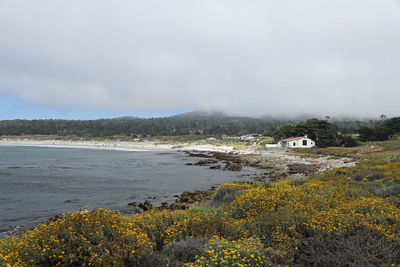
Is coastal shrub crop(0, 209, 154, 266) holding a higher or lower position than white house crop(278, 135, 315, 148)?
higher

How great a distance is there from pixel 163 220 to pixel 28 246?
3.01 metres

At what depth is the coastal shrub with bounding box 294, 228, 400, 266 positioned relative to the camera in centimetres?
449

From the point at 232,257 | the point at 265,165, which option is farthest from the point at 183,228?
the point at 265,165

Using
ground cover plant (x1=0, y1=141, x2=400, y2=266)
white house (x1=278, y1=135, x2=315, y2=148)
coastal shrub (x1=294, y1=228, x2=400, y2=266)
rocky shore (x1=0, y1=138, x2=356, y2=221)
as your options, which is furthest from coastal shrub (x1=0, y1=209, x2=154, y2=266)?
white house (x1=278, y1=135, x2=315, y2=148)

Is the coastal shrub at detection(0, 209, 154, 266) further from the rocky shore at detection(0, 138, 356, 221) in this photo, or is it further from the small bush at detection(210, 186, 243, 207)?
the rocky shore at detection(0, 138, 356, 221)

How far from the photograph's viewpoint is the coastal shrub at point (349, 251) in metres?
4.49

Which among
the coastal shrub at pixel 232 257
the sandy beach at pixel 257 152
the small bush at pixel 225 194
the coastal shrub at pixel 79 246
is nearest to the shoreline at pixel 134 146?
the sandy beach at pixel 257 152

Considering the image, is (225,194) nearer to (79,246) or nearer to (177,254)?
(177,254)

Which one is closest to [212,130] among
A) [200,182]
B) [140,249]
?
[200,182]

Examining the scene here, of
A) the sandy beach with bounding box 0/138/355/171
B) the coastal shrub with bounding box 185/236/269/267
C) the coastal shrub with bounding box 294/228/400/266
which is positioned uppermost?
the coastal shrub with bounding box 185/236/269/267

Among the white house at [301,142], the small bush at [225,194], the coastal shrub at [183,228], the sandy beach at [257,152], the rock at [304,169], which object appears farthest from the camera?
the white house at [301,142]

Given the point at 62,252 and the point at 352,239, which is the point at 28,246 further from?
the point at 352,239

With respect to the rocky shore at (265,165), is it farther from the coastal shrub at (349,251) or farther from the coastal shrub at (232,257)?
the coastal shrub at (232,257)

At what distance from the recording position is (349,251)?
4.64 meters
